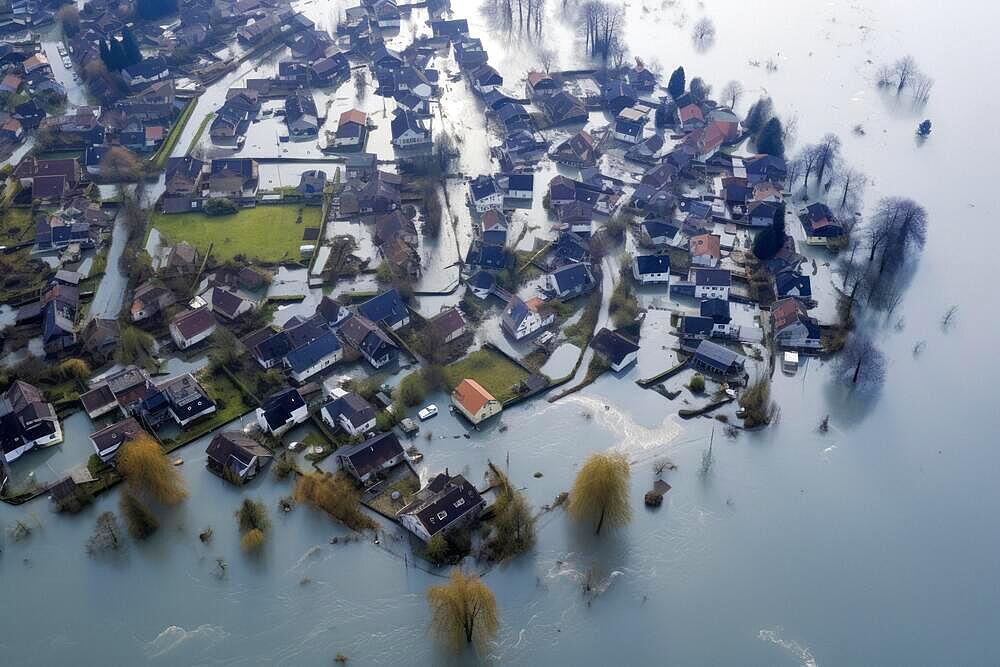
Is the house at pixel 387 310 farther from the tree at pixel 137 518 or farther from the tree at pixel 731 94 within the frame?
the tree at pixel 731 94

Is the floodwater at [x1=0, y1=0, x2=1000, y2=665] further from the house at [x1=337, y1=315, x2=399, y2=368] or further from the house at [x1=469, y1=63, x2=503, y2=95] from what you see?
the house at [x1=469, y1=63, x2=503, y2=95]

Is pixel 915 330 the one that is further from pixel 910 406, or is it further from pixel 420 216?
pixel 420 216

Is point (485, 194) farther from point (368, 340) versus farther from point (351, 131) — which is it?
point (368, 340)

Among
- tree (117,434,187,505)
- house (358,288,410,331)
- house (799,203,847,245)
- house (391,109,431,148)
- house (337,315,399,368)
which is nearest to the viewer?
tree (117,434,187,505)

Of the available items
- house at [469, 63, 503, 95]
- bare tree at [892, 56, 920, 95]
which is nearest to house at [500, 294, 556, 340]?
house at [469, 63, 503, 95]

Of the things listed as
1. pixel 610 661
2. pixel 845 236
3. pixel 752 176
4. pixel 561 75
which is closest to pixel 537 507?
pixel 610 661

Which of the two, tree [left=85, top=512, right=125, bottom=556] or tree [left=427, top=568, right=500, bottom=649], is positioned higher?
tree [left=427, top=568, right=500, bottom=649]
